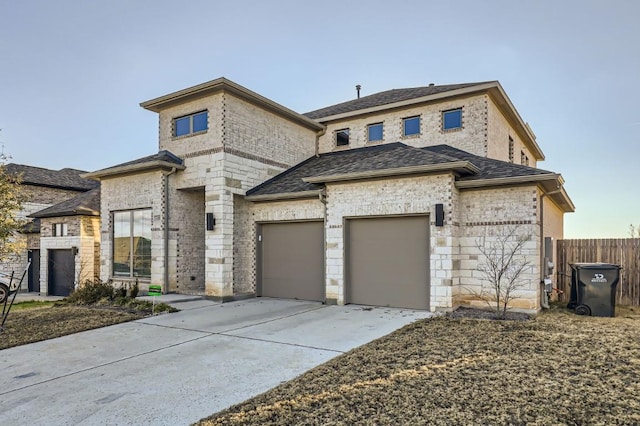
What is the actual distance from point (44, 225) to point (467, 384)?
19.6 m

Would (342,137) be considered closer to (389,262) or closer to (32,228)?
(389,262)

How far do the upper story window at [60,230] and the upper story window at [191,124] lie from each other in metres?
8.15

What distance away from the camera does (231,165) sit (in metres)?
11.4

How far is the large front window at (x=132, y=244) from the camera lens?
40.3ft

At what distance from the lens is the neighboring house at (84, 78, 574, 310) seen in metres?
9.09

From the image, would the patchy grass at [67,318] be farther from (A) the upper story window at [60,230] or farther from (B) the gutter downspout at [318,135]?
(B) the gutter downspout at [318,135]

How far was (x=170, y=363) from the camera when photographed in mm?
5418

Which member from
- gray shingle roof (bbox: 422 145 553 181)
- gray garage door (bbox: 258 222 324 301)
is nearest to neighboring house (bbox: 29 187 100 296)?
gray garage door (bbox: 258 222 324 301)

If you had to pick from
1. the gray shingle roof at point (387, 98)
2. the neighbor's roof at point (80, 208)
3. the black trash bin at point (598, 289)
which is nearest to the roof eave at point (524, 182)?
the black trash bin at point (598, 289)

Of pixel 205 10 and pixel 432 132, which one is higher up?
pixel 205 10

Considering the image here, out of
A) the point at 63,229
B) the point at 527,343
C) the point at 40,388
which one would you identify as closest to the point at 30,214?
the point at 63,229

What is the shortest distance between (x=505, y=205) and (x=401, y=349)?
5067 millimetres

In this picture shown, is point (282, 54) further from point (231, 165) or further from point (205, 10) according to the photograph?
point (231, 165)

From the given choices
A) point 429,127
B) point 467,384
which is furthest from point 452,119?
point 467,384
